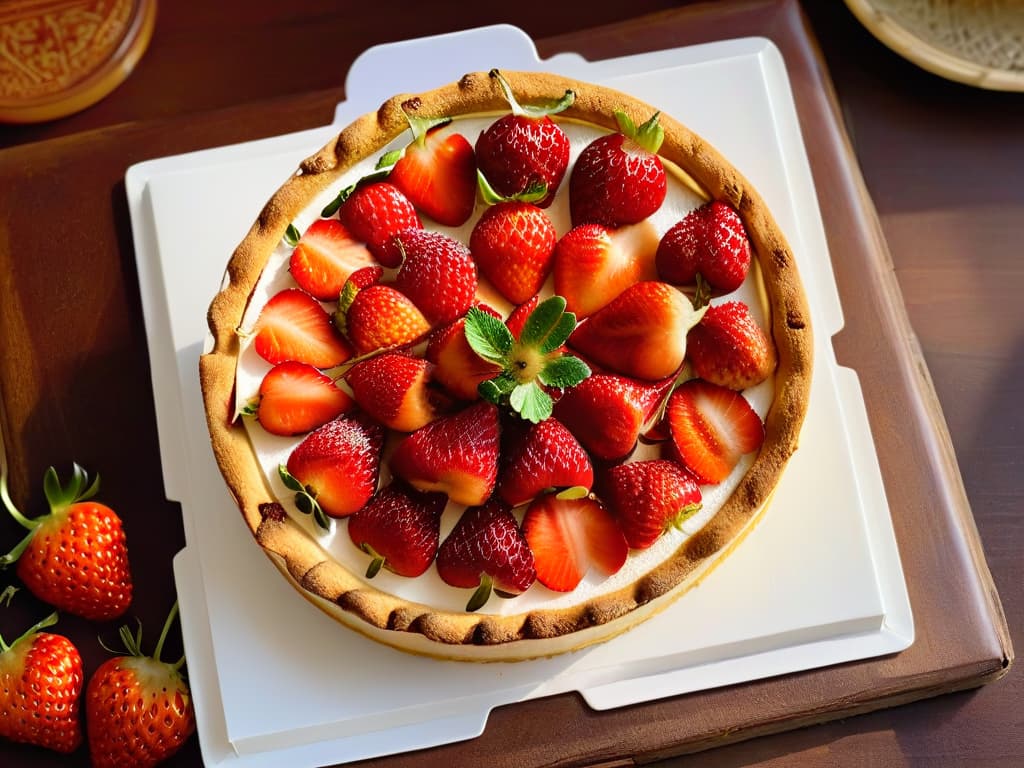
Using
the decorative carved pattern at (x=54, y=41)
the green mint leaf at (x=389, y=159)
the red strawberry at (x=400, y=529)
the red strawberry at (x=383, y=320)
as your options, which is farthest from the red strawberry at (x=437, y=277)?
the decorative carved pattern at (x=54, y=41)

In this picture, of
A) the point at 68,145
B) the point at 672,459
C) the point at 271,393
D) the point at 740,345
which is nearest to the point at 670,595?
the point at 672,459

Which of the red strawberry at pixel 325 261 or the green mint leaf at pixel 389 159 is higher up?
the green mint leaf at pixel 389 159

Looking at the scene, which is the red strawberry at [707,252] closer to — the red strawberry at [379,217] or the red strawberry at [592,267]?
the red strawberry at [592,267]

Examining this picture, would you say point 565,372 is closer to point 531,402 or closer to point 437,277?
point 531,402

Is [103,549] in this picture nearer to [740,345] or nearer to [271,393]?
[271,393]

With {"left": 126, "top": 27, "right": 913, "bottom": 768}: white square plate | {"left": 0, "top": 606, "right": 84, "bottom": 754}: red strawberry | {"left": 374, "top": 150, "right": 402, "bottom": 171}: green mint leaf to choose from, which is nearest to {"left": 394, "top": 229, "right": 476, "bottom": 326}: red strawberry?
{"left": 374, "top": 150, "right": 402, "bottom": 171}: green mint leaf

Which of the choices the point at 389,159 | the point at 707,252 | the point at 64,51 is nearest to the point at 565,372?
the point at 707,252

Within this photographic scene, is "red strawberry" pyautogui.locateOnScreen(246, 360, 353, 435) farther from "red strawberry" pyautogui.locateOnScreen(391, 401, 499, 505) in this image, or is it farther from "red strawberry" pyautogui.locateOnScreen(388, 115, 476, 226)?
"red strawberry" pyautogui.locateOnScreen(388, 115, 476, 226)

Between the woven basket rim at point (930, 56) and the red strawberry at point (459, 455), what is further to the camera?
the woven basket rim at point (930, 56)
